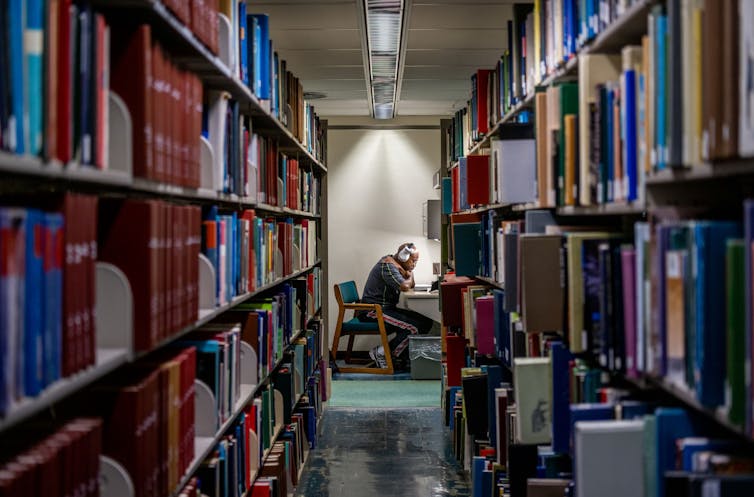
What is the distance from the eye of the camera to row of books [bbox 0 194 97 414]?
1.20 metres

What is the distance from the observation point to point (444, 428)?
618cm

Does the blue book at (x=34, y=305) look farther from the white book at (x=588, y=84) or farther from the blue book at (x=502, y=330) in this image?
the blue book at (x=502, y=330)

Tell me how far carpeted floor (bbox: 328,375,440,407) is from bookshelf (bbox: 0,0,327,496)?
325 centimetres

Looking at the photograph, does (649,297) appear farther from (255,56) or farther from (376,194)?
(376,194)

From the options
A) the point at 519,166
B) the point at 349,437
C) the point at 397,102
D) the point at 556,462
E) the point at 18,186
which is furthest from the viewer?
the point at 397,102

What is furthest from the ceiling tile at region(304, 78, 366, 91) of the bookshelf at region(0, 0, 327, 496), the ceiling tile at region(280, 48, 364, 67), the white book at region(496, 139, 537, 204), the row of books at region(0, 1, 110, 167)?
the row of books at region(0, 1, 110, 167)

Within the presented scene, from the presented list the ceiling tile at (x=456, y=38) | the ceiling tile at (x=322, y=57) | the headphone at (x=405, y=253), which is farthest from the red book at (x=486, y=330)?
the headphone at (x=405, y=253)

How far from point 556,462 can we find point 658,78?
1373 mm

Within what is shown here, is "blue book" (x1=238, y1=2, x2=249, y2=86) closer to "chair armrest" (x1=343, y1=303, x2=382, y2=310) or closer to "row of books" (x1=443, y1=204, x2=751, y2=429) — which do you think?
"row of books" (x1=443, y1=204, x2=751, y2=429)

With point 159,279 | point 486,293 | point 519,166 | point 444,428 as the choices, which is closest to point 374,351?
point 444,428

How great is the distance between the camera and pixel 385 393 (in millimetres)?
7348

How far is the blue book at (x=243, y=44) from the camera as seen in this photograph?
3.16 meters

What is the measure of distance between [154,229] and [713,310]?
45.3 inches

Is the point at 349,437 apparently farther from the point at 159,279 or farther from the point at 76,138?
the point at 76,138
